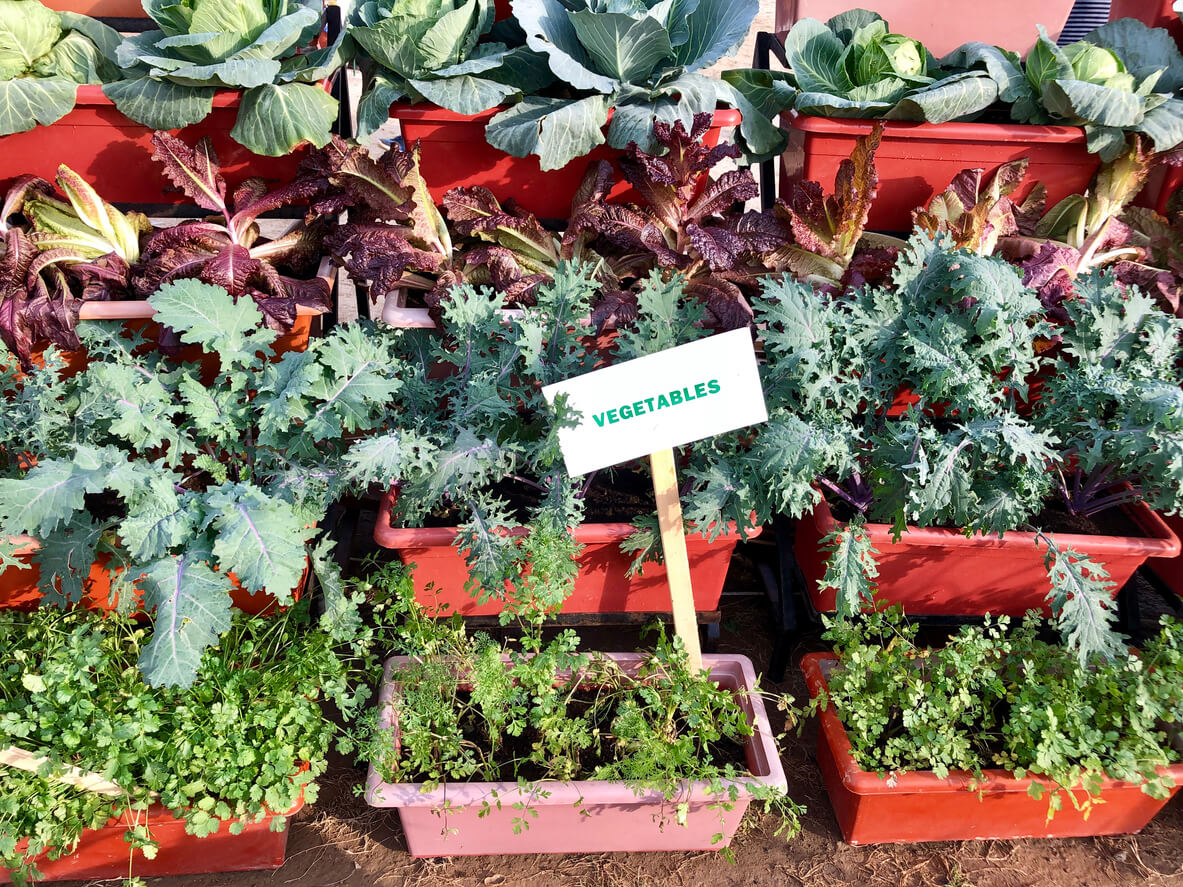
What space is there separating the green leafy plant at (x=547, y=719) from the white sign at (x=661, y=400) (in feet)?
1.42

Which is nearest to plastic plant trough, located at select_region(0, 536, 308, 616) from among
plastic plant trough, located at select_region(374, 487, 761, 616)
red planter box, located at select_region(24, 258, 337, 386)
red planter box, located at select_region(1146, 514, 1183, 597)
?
plastic plant trough, located at select_region(374, 487, 761, 616)

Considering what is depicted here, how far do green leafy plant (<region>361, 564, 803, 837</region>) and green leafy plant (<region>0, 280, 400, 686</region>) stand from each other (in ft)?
1.07

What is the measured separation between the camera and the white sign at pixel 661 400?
1.74m

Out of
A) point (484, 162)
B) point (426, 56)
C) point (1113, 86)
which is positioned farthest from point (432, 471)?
point (1113, 86)

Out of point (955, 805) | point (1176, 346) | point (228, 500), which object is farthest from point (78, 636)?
point (1176, 346)

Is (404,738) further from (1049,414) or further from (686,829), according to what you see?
(1049,414)

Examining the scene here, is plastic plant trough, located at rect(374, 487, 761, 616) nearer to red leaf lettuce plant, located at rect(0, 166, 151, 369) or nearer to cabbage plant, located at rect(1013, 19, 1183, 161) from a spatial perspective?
red leaf lettuce plant, located at rect(0, 166, 151, 369)

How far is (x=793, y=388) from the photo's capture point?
6.60 ft

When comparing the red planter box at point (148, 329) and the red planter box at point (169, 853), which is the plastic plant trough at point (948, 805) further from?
the red planter box at point (148, 329)

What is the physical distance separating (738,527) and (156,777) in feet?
4.36

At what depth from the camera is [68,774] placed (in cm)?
170

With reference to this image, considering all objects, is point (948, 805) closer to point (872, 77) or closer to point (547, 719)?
point (547, 719)

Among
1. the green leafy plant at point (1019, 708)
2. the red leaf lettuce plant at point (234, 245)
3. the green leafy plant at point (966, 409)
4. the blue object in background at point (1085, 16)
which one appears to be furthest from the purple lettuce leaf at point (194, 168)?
the blue object in background at point (1085, 16)

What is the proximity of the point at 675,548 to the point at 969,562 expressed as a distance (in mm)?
771
